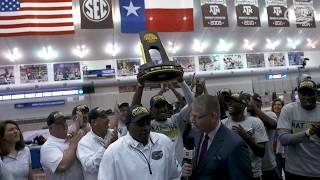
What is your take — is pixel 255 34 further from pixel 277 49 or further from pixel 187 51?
pixel 187 51

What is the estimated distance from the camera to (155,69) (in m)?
3.13

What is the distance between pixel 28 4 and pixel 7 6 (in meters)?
0.50

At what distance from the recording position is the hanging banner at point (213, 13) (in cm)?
983

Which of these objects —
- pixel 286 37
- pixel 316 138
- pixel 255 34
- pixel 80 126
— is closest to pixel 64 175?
pixel 80 126

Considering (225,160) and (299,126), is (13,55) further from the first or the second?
(225,160)

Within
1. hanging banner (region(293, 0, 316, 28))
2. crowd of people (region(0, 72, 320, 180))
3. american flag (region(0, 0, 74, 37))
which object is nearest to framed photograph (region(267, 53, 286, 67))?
hanging banner (region(293, 0, 316, 28))

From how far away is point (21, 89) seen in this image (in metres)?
17.2

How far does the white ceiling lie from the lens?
17.2 meters

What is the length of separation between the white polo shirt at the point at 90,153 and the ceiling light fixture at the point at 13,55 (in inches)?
612

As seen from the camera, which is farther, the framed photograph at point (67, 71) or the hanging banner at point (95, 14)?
the framed photograph at point (67, 71)

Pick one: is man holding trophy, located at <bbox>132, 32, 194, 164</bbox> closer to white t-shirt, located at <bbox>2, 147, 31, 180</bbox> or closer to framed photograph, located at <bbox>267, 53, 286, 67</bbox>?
white t-shirt, located at <bbox>2, 147, 31, 180</bbox>

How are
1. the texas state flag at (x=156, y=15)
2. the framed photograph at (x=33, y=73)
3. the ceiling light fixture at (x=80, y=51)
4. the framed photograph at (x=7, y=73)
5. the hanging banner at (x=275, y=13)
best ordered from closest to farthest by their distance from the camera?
the texas state flag at (x=156, y=15)
the hanging banner at (x=275, y=13)
the framed photograph at (x=7, y=73)
the framed photograph at (x=33, y=73)
the ceiling light fixture at (x=80, y=51)

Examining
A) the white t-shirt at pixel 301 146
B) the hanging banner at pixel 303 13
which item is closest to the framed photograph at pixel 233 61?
the hanging banner at pixel 303 13

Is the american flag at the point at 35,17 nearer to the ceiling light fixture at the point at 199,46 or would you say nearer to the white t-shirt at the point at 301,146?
the white t-shirt at the point at 301,146
